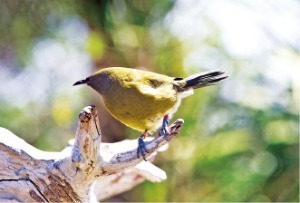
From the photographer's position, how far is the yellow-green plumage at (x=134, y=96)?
3.83ft

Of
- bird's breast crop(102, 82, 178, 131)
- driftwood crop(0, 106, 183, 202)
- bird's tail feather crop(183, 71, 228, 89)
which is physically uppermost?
bird's tail feather crop(183, 71, 228, 89)

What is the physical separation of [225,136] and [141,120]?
769 mm

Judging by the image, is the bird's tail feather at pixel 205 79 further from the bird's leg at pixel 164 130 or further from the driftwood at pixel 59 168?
the driftwood at pixel 59 168

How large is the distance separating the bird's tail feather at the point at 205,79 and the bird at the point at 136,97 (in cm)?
4

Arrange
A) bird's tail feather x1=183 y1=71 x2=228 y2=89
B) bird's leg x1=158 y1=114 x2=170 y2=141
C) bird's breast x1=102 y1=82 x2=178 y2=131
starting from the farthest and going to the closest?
bird's tail feather x1=183 y1=71 x2=228 y2=89, bird's breast x1=102 y1=82 x2=178 y2=131, bird's leg x1=158 y1=114 x2=170 y2=141

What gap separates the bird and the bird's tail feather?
4 centimetres

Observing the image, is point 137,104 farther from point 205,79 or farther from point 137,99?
point 205,79

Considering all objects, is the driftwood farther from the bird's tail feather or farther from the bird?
the bird's tail feather

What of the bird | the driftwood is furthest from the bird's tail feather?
the driftwood

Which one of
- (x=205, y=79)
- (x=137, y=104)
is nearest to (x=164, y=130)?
(x=137, y=104)

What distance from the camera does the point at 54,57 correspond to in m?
2.25

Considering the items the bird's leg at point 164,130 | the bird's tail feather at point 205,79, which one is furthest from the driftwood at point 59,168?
the bird's tail feather at point 205,79

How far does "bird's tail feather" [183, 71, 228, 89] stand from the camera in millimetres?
1273

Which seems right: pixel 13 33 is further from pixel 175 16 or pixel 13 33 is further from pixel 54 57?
pixel 175 16
